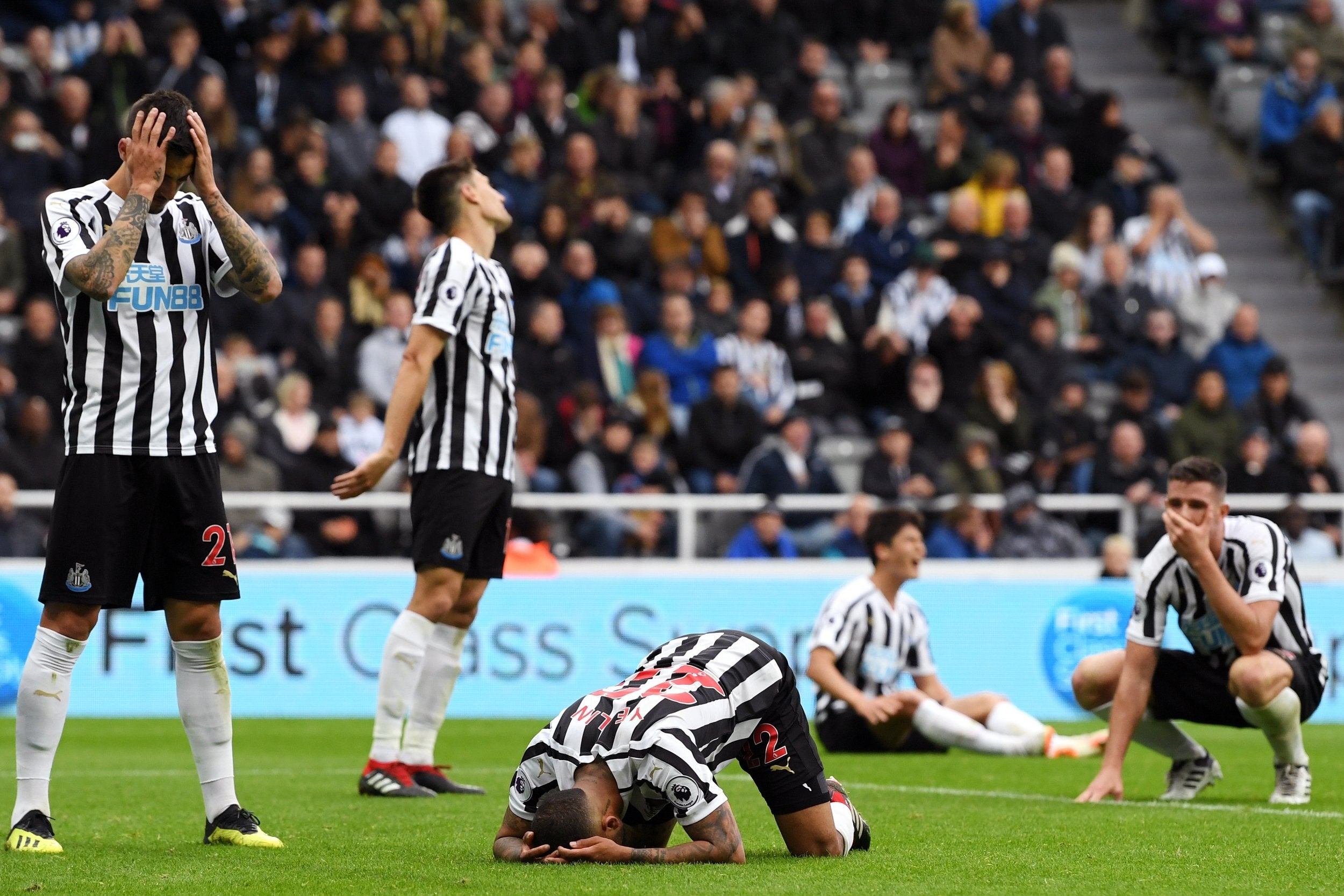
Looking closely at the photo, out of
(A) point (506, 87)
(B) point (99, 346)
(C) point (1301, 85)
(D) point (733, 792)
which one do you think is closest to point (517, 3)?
(A) point (506, 87)

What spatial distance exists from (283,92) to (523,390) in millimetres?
4083

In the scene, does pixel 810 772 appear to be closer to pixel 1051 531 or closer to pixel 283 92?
pixel 1051 531

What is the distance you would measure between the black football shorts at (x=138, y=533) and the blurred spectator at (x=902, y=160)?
13.4 m

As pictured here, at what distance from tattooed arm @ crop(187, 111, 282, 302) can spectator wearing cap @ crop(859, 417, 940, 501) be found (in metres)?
8.99

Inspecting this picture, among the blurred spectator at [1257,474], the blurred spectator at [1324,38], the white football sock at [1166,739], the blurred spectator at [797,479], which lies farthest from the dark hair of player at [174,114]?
the blurred spectator at [1324,38]

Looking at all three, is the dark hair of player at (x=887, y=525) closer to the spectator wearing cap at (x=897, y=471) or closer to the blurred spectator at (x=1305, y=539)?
the spectator wearing cap at (x=897, y=471)

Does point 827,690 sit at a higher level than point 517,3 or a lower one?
lower

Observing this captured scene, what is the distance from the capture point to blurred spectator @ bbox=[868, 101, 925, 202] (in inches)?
719

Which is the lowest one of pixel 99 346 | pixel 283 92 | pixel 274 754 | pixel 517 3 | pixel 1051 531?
pixel 274 754

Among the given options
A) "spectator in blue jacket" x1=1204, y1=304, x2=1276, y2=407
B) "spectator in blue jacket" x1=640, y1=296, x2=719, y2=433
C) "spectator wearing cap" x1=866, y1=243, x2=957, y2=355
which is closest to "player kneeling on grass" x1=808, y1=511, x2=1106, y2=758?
"spectator in blue jacket" x1=640, y1=296, x2=719, y2=433

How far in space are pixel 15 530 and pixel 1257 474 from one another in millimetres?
9471

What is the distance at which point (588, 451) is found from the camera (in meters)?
14.1

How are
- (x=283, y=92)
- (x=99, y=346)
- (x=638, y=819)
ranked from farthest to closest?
1. (x=283, y=92)
2. (x=99, y=346)
3. (x=638, y=819)

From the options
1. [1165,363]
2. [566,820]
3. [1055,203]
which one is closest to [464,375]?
[566,820]
